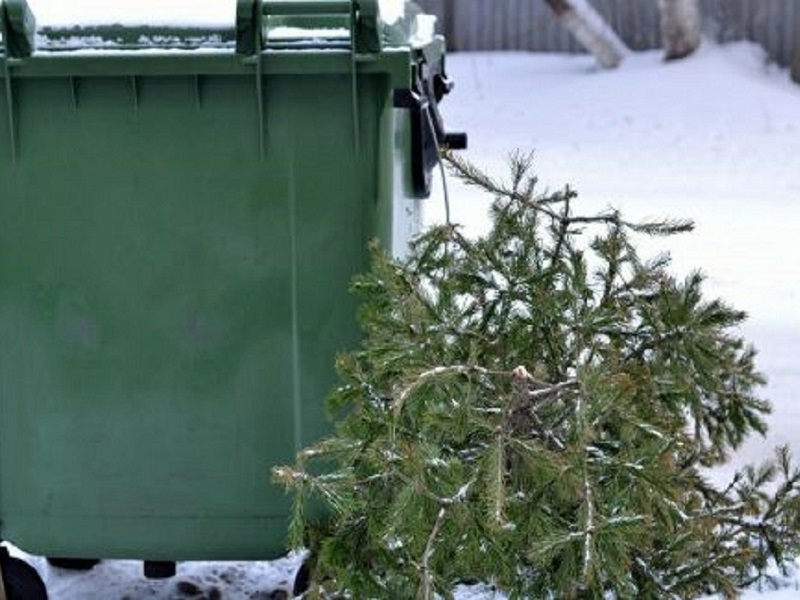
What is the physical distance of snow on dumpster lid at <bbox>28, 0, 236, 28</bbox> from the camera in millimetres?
3932

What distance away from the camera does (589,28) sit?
15555mm

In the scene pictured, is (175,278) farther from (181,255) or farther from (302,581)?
(302,581)

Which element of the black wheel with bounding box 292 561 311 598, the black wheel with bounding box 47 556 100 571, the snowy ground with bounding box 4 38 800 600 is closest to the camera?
the black wheel with bounding box 292 561 311 598

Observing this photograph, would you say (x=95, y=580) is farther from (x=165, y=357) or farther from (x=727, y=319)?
(x=727, y=319)

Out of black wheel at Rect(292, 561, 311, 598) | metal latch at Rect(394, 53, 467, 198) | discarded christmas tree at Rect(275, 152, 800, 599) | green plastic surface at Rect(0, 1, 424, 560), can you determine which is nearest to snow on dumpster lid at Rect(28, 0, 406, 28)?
green plastic surface at Rect(0, 1, 424, 560)

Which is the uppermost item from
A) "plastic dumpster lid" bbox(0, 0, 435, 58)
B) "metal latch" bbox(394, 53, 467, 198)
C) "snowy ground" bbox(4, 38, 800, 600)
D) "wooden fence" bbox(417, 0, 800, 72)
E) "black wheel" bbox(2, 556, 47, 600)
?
"plastic dumpster lid" bbox(0, 0, 435, 58)

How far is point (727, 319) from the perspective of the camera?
151 inches

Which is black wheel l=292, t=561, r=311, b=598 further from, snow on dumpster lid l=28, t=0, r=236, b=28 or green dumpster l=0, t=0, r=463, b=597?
snow on dumpster lid l=28, t=0, r=236, b=28

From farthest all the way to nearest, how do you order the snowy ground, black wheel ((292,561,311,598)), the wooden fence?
the wooden fence
the snowy ground
black wheel ((292,561,311,598))

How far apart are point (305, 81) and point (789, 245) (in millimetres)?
6604

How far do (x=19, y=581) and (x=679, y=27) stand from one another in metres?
12.2

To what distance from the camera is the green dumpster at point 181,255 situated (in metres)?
3.93

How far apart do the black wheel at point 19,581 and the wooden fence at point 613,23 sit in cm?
1277

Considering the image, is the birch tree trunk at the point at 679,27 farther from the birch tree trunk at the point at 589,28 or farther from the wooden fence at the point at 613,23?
the wooden fence at the point at 613,23
